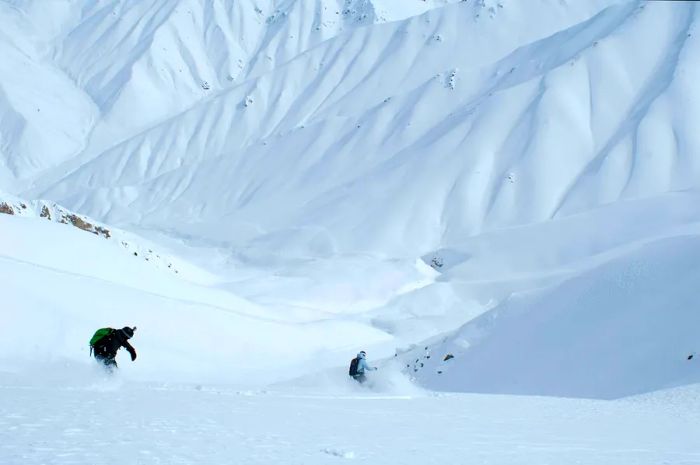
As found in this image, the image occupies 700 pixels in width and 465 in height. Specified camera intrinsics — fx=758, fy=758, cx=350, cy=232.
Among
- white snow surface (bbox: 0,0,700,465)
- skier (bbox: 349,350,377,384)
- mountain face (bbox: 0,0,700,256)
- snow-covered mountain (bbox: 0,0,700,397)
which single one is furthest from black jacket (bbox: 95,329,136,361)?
mountain face (bbox: 0,0,700,256)

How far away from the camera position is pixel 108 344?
14758 millimetres

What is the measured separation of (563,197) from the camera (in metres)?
89.0

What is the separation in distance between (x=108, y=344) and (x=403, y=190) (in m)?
79.6

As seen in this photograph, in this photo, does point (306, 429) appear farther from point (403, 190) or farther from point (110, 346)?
point (403, 190)

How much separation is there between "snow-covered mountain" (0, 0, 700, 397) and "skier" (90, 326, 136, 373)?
7.03 meters

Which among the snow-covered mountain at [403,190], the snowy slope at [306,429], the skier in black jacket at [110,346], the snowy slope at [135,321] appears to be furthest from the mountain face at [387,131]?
the snowy slope at [306,429]

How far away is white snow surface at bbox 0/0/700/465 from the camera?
36.2 ft

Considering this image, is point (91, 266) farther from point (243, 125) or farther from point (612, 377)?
point (243, 125)

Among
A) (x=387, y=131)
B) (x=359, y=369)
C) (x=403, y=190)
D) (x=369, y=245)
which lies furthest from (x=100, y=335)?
(x=387, y=131)

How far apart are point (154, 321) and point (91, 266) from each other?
10.6m

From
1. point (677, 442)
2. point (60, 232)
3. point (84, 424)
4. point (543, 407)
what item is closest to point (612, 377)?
point (543, 407)

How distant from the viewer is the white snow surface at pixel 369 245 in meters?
11.0

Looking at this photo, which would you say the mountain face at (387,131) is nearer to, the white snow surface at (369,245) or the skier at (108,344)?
the white snow surface at (369,245)

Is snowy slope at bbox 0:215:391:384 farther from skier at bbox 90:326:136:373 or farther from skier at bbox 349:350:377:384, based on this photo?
skier at bbox 349:350:377:384
